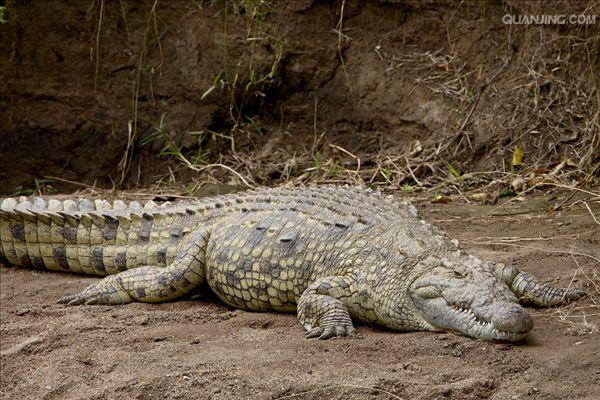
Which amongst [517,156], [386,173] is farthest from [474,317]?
[386,173]

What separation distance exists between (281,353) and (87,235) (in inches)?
93.8

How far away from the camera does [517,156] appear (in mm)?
7969

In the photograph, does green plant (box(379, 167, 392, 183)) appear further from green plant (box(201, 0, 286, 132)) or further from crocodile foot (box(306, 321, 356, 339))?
crocodile foot (box(306, 321, 356, 339))

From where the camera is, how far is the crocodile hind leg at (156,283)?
5.82 m

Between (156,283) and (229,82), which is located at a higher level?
(229,82)

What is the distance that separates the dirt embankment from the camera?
8984 mm

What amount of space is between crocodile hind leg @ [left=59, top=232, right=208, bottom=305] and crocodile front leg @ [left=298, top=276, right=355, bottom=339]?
3.20 ft

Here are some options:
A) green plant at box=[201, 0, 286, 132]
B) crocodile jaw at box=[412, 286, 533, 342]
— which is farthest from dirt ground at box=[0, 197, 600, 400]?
green plant at box=[201, 0, 286, 132]

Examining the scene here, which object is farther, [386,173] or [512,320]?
[386,173]

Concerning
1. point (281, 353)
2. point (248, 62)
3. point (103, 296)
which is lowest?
point (103, 296)

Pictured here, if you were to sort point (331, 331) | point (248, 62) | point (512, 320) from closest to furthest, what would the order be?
point (512, 320) → point (331, 331) → point (248, 62)

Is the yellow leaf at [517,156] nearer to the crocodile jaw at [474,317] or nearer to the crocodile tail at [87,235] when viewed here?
the crocodile tail at [87,235]

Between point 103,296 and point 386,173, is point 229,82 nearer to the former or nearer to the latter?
point 386,173

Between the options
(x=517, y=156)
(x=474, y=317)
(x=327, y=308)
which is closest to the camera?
(x=474, y=317)
